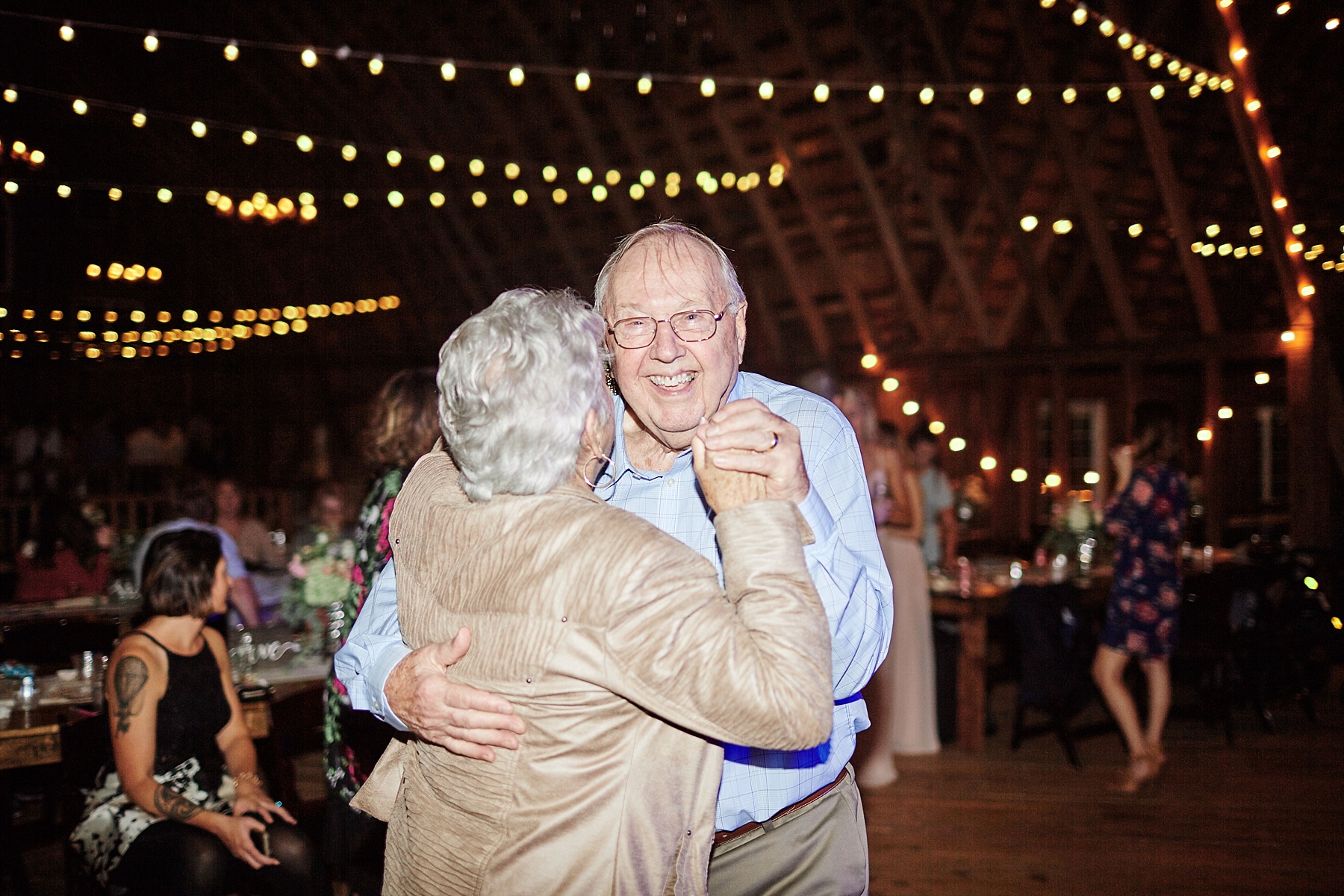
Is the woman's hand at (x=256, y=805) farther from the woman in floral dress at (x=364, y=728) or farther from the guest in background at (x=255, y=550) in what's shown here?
the guest in background at (x=255, y=550)

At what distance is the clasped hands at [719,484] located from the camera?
4.13 feet

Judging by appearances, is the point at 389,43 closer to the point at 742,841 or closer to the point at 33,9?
the point at 33,9

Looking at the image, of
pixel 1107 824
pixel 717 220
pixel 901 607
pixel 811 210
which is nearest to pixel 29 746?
pixel 901 607

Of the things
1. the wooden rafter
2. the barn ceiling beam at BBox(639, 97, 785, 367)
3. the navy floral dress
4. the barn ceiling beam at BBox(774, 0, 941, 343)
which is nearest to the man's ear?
the navy floral dress

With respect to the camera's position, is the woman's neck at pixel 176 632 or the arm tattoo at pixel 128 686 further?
the woman's neck at pixel 176 632

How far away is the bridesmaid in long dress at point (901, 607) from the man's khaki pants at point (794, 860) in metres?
3.65

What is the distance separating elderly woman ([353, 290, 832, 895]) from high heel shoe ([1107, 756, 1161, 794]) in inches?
179

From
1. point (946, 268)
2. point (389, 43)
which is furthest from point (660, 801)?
point (389, 43)

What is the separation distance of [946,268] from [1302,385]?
11.6 ft

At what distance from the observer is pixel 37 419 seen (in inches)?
521

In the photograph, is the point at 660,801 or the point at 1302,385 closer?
the point at 660,801

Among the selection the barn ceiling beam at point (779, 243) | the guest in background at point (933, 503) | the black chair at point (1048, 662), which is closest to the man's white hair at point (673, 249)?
the black chair at point (1048, 662)

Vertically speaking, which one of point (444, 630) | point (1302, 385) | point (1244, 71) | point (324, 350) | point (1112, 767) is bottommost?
point (1112, 767)

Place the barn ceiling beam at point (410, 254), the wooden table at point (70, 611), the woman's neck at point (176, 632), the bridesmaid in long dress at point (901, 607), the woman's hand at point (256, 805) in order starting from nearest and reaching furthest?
the woman's hand at point (256, 805)
the woman's neck at point (176, 632)
the wooden table at point (70, 611)
the bridesmaid in long dress at point (901, 607)
the barn ceiling beam at point (410, 254)
